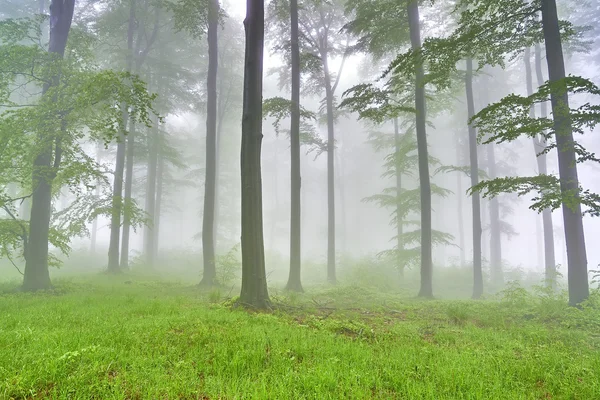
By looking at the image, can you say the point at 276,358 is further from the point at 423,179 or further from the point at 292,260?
the point at 423,179

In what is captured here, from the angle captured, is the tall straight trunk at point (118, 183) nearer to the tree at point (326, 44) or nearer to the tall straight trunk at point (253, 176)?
the tree at point (326, 44)

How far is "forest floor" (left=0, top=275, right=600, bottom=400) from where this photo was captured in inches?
105

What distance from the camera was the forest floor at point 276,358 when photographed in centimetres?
268

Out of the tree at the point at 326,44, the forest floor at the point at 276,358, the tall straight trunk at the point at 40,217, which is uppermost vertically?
the tree at the point at 326,44

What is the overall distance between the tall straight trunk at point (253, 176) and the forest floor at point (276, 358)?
1.00 m

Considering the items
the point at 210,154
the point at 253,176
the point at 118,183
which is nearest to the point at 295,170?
the point at 210,154

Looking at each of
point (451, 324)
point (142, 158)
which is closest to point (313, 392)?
point (451, 324)

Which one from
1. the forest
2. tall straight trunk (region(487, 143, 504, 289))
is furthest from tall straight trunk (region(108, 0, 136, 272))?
tall straight trunk (region(487, 143, 504, 289))

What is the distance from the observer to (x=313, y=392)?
8.89 feet

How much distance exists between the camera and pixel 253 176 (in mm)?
6930

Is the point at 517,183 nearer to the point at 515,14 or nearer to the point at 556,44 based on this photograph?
the point at 556,44

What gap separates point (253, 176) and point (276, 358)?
431 centimetres

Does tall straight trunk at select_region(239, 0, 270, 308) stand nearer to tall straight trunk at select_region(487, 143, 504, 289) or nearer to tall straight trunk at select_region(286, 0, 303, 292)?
tall straight trunk at select_region(286, 0, 303, 292)

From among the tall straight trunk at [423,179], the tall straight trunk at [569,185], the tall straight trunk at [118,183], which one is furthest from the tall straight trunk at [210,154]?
the tall straight trunk at [569,185]
